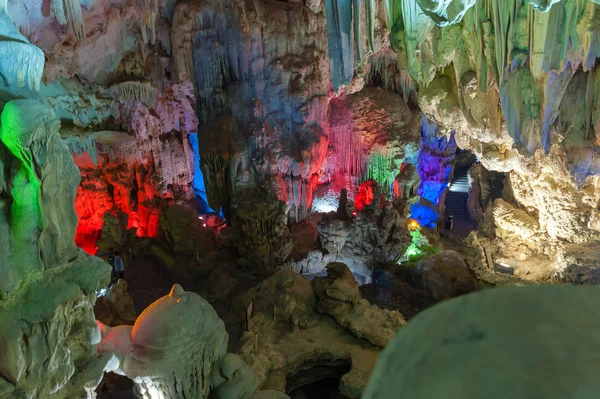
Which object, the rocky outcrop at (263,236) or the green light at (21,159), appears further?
the rocky outcrop at (263,236)

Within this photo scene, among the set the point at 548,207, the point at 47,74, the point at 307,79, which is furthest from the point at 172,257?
the point at 548,207

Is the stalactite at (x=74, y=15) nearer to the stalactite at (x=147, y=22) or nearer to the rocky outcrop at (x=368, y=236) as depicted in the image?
the stalactite at (x=147, y=22)

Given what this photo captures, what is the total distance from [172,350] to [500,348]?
2.88m

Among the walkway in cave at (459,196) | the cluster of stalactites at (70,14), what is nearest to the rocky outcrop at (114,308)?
the cluster of stalactites at (70,14)

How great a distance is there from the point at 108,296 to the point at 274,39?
6.96m

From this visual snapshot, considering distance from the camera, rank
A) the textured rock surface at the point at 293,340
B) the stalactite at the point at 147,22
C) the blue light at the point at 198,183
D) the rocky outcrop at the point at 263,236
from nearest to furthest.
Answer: the textured rock surface at the point at 293,340 < the stalactite at the point at 147,22 < the rocky outcrop at the point at 263,236 < the blue light at the point at 198,183

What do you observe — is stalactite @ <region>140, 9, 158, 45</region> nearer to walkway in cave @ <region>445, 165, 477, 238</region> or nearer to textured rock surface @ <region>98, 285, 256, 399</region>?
textured rock surface @ <region>98, 285, 256, 399</region>

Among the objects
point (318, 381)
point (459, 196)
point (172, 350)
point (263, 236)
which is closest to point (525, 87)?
point (318, 381)

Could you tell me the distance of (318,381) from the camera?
5598 mm

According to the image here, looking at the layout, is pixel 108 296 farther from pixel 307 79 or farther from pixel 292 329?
pixel 307 79

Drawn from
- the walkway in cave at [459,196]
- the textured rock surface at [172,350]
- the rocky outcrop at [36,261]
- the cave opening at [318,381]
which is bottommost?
the walkway in cave at [459,196]

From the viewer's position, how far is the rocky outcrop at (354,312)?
19.0ft

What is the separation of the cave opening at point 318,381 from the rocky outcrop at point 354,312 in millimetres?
588

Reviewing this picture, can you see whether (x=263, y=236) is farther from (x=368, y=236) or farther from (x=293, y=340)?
(x=293, y=340)
